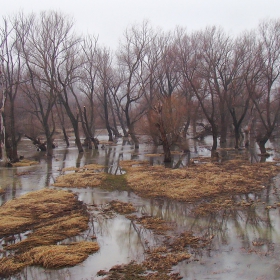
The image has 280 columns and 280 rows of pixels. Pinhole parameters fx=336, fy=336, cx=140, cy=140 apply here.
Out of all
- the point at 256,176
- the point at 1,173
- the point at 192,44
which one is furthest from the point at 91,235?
the point at 192,44

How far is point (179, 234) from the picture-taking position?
8258mm

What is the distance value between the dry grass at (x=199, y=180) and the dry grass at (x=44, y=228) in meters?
3.19

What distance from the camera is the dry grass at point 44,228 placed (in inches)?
269

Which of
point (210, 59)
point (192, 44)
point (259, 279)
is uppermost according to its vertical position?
point (192, 44)

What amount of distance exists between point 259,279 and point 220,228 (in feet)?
8.68

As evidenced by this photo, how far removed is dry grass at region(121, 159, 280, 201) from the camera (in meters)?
12.3

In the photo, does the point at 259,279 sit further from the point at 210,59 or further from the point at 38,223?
the point at 210,59

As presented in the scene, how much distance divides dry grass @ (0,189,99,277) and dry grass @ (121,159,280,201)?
3.19m

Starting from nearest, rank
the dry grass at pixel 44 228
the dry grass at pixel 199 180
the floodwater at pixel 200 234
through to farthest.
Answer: the floodwater at pixel 200 234 → the dry grass at pixel 44 228 → the dry grass at pixel 199 180

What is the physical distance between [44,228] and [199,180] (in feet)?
24.2

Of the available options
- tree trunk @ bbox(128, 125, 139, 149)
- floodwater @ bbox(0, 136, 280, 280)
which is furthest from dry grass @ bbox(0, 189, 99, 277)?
tree trunk @ bbox(128, 125, 139, 149)

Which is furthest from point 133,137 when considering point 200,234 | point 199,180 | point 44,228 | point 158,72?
point 200,234

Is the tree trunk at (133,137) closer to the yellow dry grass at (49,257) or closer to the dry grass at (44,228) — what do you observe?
the dry grass at (44,228)

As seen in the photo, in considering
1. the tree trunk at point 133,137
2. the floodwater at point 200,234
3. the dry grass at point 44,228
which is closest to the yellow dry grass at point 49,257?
the dry grass at point 44,228
